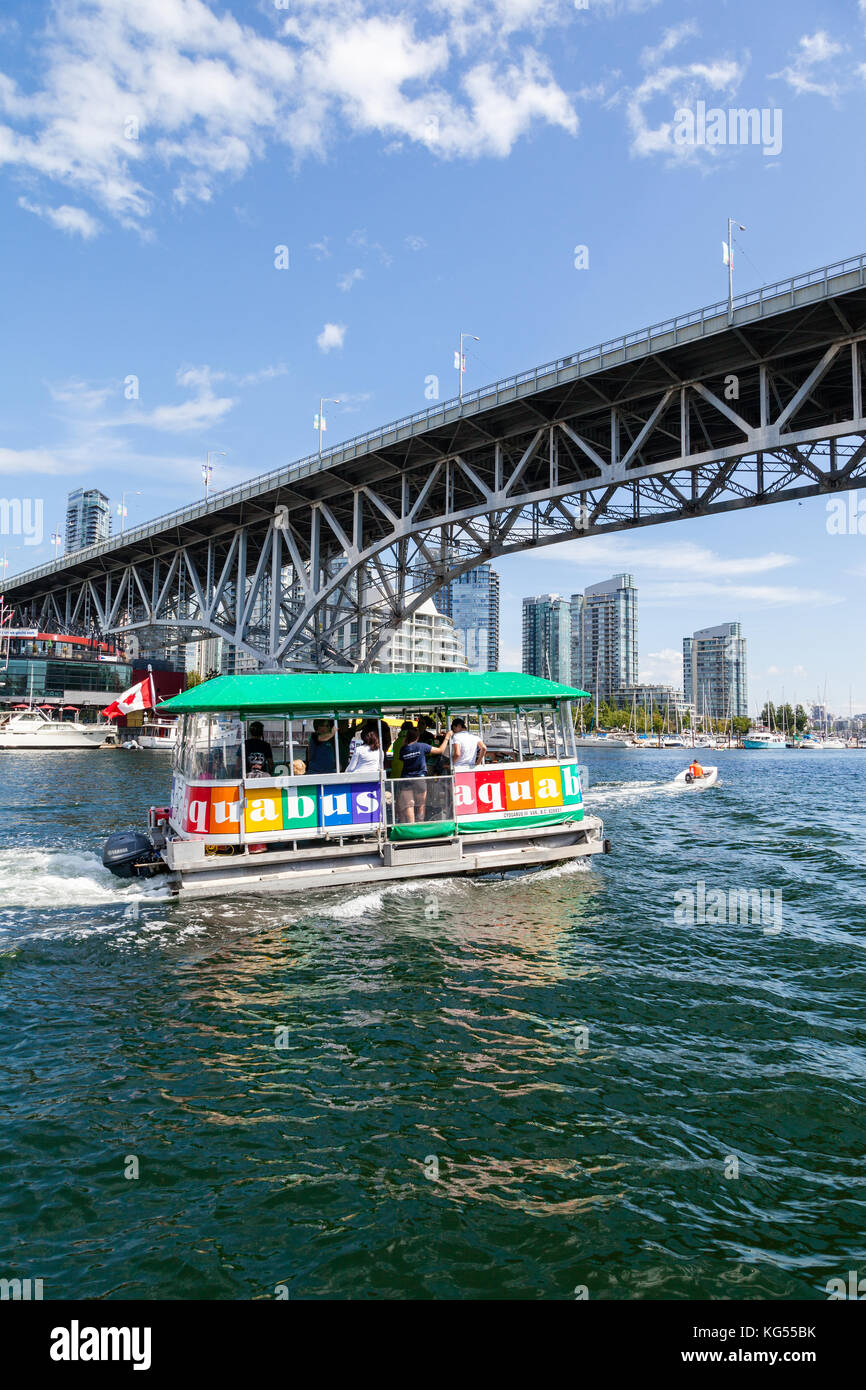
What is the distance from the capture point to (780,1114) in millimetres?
6156

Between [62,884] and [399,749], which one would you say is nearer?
[62,884]

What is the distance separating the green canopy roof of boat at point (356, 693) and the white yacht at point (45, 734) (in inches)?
2459

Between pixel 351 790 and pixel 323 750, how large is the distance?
883 mm

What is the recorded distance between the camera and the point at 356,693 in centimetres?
1392

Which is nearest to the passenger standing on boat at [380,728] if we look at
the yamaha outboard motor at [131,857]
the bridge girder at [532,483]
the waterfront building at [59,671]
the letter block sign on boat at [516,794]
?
the letter block sign on boat at [516,794]

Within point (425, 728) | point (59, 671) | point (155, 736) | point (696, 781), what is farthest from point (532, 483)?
point (59, 671)

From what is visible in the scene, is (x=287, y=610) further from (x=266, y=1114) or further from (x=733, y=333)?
(x=266, y=1114)

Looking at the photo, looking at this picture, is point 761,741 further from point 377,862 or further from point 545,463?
point 377,862

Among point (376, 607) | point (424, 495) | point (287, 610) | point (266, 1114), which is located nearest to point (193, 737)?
point (266, 1114)

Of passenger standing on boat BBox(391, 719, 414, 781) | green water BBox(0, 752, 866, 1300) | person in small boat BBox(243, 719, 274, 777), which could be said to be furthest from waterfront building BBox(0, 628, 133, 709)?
green water BBox(0, 752, 866, 1300)

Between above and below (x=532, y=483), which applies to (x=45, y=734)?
below
